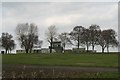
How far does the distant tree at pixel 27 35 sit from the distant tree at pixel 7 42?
5871mm

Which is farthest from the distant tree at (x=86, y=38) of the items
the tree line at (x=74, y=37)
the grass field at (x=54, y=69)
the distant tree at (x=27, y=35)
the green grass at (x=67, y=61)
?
the grass field at (x=54, y=69)

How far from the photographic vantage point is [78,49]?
10094cm

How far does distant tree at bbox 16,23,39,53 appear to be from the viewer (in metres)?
95.7

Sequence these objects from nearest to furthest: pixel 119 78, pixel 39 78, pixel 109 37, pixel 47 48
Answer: pixel 39 78
pixel 119 78
pixel 109 37
pixel 47 48

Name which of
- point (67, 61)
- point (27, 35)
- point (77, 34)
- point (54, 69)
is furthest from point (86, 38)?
point (54, 69)

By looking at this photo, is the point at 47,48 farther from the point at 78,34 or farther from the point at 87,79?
the point at 87,79

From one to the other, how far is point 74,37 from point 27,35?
60.9 feet

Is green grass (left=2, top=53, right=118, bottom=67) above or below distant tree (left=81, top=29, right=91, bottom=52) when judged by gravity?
below

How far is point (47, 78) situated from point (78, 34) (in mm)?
88568

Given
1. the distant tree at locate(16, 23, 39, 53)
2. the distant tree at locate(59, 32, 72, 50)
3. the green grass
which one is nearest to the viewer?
the green grass

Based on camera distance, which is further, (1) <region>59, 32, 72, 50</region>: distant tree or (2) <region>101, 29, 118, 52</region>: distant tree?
(1) <region>59, 32, 72, 50</region>: distant tree

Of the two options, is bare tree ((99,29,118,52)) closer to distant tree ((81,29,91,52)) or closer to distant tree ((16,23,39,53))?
distant tree ((81,29,91,52))

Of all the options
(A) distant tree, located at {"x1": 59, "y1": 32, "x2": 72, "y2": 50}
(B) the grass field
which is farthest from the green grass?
(A) distant tree, located at {"x1": 59, "y1": 32, "x2": 72, "y2": 50}

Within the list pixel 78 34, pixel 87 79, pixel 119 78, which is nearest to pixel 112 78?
pixel 119 78
